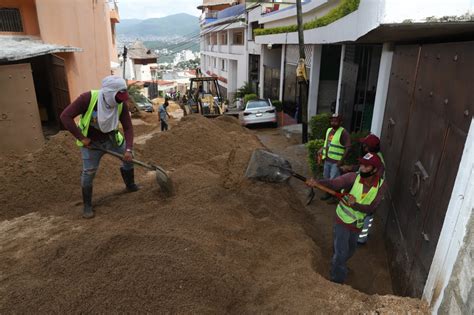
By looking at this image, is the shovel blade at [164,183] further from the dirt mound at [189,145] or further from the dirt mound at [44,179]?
the dirt mound at [189,145]

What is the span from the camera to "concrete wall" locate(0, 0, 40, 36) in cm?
968

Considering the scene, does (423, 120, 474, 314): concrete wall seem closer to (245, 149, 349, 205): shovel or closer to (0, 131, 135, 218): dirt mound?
(245, 149, 349, 205): shovel

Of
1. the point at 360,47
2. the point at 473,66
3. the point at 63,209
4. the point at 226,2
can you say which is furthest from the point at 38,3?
the point at 226,2

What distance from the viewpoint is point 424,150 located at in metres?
3.44

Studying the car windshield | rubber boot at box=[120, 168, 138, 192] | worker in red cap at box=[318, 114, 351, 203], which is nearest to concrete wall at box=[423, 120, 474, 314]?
worker in red cap at box=[318, 114, 351, 203]

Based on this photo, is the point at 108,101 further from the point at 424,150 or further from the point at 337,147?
the point at 424,150

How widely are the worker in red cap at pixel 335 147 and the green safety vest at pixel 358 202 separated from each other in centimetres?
190

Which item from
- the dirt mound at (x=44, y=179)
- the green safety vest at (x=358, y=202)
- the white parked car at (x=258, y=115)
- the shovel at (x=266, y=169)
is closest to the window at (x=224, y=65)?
the white parked car at (x=258, y=115)

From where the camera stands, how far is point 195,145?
876cm

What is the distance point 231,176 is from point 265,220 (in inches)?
63.8

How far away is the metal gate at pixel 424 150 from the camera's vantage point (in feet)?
9.03

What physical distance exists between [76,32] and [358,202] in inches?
376

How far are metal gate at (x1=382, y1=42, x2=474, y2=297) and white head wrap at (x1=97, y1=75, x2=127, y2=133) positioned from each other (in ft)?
11.7

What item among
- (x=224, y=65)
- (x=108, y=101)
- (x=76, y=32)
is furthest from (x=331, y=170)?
(x=224, y=65)
